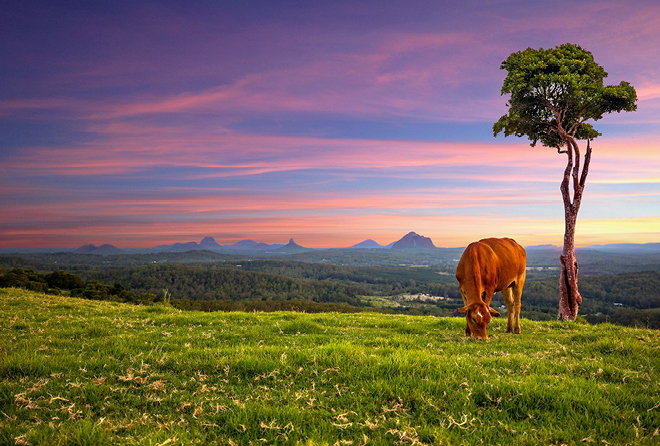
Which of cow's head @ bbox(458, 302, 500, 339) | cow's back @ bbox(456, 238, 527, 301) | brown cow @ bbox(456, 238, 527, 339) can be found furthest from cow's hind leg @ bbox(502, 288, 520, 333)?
cow's head @ bbox(458, 302, 500, 339)

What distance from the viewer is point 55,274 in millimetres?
40812

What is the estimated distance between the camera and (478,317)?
37.5ft

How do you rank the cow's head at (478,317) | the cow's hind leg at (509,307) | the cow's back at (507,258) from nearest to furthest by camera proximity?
the cow's head at (478,317), the cow's back at (507,258), the cow's hind leg at (509,307)

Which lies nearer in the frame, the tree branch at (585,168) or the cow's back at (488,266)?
the cow's back at (488,266)

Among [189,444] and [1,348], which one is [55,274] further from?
[189,444]

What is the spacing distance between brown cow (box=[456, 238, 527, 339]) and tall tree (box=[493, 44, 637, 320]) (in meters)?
10.3

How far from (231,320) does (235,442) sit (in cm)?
1087

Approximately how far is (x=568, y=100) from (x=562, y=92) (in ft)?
2.41

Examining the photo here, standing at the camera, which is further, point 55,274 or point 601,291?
point 601,291

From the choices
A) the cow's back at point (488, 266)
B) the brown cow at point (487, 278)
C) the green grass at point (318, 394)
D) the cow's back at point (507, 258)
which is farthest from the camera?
the cow's back at point (507, 258)

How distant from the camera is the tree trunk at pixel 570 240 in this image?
20.8 m

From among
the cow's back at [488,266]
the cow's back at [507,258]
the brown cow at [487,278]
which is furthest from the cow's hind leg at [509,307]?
the cow's back at [507,258]

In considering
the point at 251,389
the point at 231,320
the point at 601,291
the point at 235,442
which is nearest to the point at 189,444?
the point at 235,442

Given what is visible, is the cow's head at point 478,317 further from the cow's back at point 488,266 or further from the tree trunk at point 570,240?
the tree trunk at point 570,240
